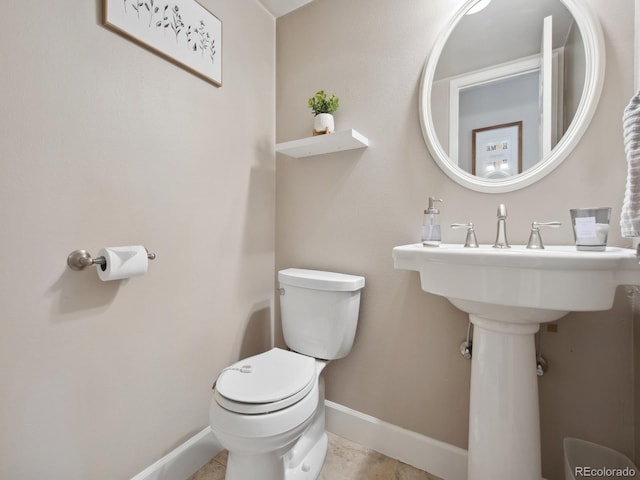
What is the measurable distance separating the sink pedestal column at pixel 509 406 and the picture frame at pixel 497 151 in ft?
1.85

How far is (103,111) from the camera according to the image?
3.01 ft

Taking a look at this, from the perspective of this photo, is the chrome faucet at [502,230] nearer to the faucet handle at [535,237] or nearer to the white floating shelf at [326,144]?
the faucet handle at [535,237]

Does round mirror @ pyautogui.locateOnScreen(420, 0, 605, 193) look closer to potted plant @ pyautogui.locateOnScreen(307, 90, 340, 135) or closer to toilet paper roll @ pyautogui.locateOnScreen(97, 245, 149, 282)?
potted plant @ pyautogui.locateOnScreen(307, 90, 340, 135)

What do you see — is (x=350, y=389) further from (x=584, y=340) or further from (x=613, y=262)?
(x=613, y=262)

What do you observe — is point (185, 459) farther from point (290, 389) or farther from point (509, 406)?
point (509, 406)

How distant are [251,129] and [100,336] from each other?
1.09m

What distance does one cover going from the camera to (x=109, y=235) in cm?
94

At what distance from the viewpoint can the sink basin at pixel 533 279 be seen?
2.18 feet

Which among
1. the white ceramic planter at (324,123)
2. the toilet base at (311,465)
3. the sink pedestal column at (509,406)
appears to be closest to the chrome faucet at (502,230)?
the sink pedestal column at (509,406)

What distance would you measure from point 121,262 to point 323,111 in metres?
1.05

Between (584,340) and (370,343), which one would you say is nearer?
(584,340)

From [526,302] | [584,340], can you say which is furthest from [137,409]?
[584,340]

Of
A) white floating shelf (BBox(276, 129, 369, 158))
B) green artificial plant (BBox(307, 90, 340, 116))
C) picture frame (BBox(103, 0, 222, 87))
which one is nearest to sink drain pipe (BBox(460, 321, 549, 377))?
white floating shelf (BBox(276, 129, 369, 158))

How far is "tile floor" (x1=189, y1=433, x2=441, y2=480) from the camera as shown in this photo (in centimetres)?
117
